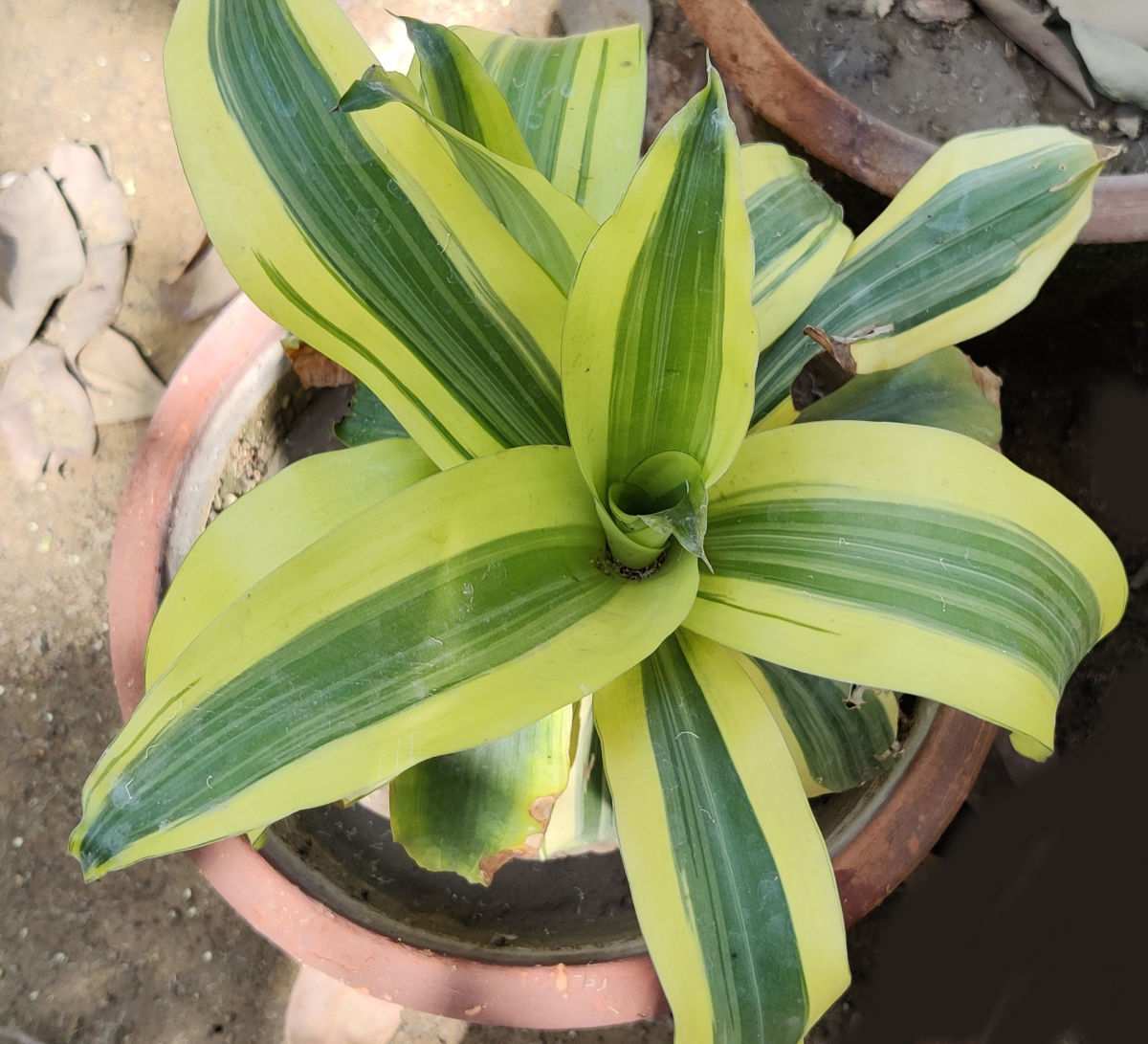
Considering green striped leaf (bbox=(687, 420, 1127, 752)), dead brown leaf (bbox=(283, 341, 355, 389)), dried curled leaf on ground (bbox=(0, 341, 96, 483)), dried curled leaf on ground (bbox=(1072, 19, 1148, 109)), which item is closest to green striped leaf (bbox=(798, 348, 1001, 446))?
green striped leaf (bbox=(687, 420, 1127, 752))

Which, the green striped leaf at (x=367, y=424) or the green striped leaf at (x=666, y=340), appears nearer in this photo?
the green striped leaf at (x=666, y=340)

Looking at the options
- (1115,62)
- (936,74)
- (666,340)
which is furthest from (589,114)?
(1115,62)

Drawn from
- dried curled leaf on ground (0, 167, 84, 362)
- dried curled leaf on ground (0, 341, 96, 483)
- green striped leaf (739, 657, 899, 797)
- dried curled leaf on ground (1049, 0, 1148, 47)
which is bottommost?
green striped leaf (739, 657, 899, 797)

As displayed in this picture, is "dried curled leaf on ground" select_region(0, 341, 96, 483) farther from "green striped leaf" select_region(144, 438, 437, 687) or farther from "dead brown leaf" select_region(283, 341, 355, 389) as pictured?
"green striped leaf" select_region(144, 438, 437, 687)

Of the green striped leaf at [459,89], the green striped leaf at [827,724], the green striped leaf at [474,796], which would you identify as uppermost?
the green striped leaf at [459,89]

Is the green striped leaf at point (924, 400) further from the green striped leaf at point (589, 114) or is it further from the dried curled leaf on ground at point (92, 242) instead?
the dried curled leaf on ground at point (92, 242)

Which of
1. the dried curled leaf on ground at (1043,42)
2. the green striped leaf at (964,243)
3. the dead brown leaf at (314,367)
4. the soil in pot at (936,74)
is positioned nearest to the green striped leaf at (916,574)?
the green striped leaf at (964,243)

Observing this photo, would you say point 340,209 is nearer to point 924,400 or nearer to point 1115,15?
point 924,400
